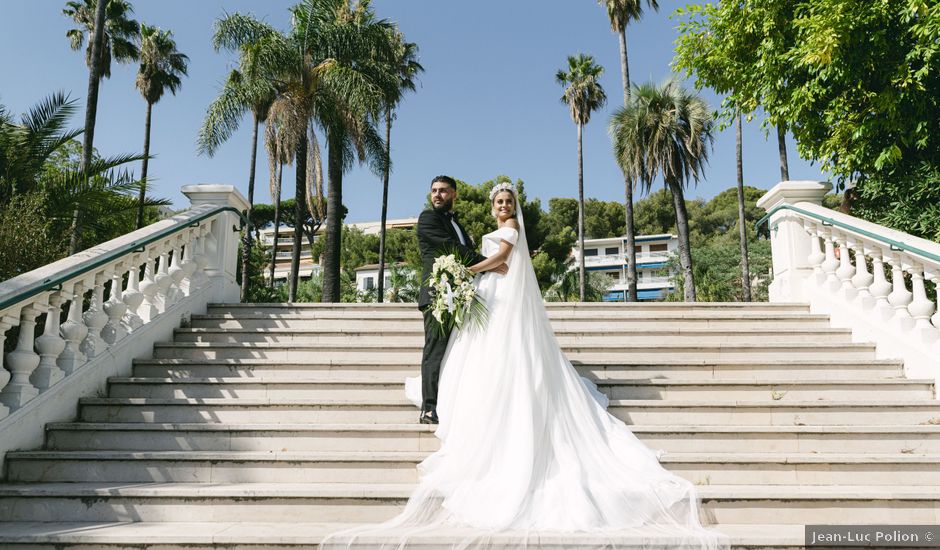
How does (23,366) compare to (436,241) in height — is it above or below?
below

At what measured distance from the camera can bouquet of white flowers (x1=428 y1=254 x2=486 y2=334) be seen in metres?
4.19

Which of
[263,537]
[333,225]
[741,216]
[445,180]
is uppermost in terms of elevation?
[741,216]

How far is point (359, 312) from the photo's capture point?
6562 millimetres

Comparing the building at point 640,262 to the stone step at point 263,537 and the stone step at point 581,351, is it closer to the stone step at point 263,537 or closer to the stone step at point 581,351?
the stone step at point 581,351

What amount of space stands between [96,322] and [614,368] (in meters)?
4.40

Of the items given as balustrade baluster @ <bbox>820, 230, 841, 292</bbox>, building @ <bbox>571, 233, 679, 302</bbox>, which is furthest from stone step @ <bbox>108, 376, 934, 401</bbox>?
building @ <bbox>571, 233, 679, 302</bbox>

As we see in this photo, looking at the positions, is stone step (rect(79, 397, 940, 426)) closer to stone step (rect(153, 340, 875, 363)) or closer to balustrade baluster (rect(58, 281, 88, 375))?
balustrade baluster (rect(58, 281, 88, 375))

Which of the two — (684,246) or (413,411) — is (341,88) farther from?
(413,411)

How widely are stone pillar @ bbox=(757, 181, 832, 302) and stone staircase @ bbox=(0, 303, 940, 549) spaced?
511mm

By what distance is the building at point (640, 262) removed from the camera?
5788cm

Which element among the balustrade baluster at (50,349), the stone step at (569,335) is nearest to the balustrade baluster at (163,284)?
the stone step at (569,335)

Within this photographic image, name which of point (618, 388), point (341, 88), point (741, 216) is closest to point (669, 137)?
point (741, 216)

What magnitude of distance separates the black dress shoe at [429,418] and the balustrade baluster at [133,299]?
2.91 meters

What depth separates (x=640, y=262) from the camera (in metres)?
58.5
